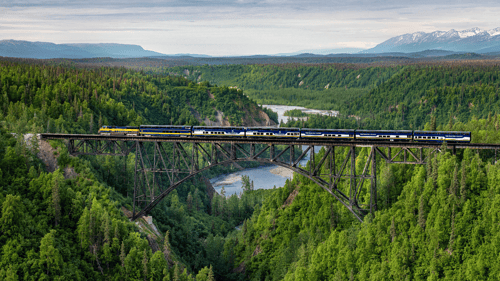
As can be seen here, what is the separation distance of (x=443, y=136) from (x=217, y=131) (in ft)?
101

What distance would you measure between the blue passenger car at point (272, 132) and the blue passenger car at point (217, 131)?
1407mm

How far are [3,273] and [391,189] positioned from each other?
48654 millimetres

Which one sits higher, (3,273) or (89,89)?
(89,89)

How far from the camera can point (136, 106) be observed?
179250 millimetres

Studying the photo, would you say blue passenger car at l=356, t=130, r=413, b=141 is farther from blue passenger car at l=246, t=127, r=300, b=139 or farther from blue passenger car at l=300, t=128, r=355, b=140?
blue passenger car at l=246, t=127, r=300, b=139

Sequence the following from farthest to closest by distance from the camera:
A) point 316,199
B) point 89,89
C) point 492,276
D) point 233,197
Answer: point 89,89 → point 233,197 → point 316,199 → point 492,276

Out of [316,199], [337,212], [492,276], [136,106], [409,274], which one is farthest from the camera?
[136,106]

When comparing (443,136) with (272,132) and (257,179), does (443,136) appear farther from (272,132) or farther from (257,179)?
(257,179)

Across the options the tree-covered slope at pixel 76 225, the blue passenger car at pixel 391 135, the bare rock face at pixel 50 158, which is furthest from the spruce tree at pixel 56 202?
the blue passenger car at pixel 391 135

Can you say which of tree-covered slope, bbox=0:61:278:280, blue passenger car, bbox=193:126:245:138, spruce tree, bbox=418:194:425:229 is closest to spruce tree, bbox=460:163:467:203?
spruce tree, bbox=418:194:425:229

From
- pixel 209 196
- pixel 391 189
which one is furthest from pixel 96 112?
pixel 391 189

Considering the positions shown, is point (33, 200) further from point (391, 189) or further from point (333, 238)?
point (391, 189)

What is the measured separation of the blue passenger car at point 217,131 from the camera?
73.4 m

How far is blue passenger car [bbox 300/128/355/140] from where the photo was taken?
2734 inches
